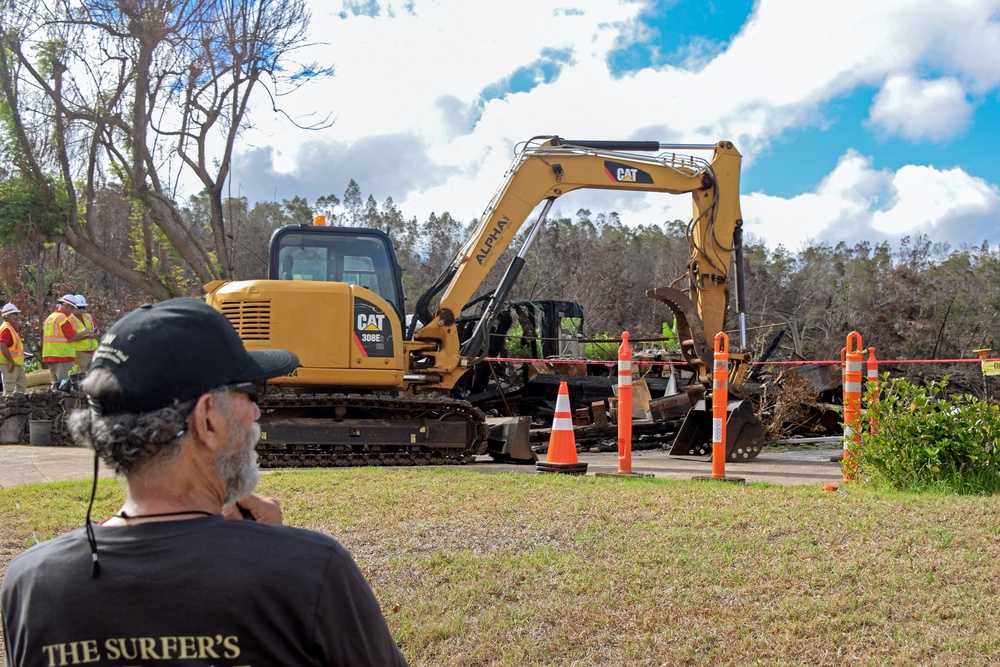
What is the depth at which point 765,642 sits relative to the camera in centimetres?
402

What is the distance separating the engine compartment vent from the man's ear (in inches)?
312

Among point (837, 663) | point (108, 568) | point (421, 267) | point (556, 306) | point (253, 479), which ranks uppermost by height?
point (421, 267)

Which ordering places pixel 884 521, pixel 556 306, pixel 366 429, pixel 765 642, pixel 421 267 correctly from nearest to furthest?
pixel 765 642
pixel 884 521
pixel 366 429
pixel 556 306
pixel 421 267

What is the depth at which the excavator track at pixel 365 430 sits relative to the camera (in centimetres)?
990

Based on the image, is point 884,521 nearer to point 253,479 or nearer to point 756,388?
point 253,479

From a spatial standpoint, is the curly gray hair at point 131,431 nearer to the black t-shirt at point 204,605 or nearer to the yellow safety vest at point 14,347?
the black t-shirt at point 204,605

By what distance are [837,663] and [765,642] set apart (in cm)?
30

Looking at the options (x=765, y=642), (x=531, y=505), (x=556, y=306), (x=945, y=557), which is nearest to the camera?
(x=765, y=642)

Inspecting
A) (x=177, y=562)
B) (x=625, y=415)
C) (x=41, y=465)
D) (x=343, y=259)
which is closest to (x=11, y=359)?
(x=41, y=465)

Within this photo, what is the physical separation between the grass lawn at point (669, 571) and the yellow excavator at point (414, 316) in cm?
316

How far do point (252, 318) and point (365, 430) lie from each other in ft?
5.63

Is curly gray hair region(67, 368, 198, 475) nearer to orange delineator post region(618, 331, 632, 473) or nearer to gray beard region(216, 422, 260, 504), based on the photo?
gray beard region(216, 422, 260, 504)

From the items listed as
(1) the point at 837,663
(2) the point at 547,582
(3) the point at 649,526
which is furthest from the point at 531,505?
(1) the point at 837,663

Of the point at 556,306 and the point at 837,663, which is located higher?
the point at 556,306
